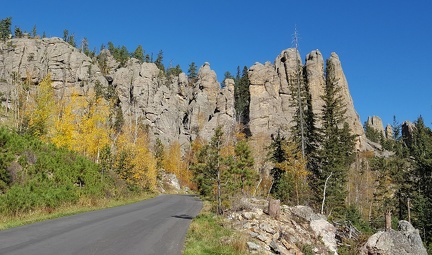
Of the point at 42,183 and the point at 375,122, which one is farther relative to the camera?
the point at 375,122

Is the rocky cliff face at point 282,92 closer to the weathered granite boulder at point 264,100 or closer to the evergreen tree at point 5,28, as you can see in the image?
the weathered granite boulder at point 264,100

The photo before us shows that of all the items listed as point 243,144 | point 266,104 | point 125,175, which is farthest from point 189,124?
point 243,144

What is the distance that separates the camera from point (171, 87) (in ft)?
379

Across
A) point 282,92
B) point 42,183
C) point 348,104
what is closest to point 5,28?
point 282,92

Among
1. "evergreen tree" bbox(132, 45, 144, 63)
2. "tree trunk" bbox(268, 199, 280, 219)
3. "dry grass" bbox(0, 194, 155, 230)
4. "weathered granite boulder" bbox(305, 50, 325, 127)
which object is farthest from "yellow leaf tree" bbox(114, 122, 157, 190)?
"evergreen tree" bbox(132, 45, 144, 63)

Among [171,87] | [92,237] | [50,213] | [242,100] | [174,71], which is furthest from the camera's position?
[174,71]

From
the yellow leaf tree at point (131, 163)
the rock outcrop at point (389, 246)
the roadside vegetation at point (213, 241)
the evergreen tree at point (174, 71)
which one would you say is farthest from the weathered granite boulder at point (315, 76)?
the roadside vegetation at point (213, 241)

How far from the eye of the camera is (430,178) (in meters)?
46.3

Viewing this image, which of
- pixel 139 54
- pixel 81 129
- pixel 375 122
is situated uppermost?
pixel 139 54

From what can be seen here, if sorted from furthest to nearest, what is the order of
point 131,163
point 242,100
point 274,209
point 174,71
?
point 174,71, point 242,100, point 131,163, point 274,209

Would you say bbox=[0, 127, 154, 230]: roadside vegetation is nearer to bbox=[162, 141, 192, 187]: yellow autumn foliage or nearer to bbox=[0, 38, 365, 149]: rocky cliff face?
bbox=[162, 141, 192, 187]: yellow autumn foliage

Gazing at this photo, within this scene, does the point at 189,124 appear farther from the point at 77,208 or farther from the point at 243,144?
the point at 77,208

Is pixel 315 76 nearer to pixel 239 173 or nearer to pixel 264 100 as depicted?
pixel 264 100

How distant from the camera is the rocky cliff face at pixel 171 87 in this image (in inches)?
3824
